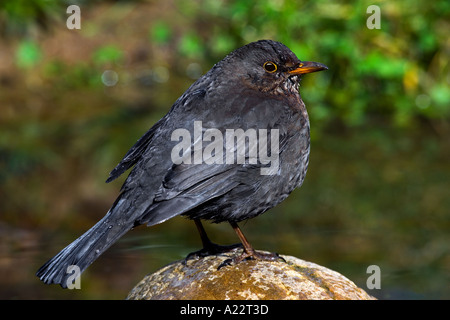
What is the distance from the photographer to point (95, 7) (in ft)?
37.6

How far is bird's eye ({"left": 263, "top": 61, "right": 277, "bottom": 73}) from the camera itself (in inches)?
193

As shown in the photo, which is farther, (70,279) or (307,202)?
(307,202)

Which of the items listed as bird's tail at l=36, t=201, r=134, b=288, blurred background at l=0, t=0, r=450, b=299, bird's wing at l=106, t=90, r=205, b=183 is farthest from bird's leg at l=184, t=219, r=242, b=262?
blurred background at l=0, t=0, r=450, b=299

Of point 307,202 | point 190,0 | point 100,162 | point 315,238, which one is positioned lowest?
point 315,238

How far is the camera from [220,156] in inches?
→ 176

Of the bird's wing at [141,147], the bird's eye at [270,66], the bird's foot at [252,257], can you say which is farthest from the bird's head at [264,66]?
the bird's foot at [252,257]

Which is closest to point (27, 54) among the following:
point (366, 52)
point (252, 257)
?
point (366, 52)

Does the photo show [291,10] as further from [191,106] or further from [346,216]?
[191,106]

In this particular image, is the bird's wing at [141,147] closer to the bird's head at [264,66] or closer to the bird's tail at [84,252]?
the bird's head at [264,66]

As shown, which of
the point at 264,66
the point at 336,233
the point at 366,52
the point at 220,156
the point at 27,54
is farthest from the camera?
the point at 27,54

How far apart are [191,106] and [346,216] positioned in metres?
3.02

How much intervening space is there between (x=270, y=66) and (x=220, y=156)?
0.81 m

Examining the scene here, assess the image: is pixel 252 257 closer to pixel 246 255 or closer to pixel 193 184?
pixel 246 255
